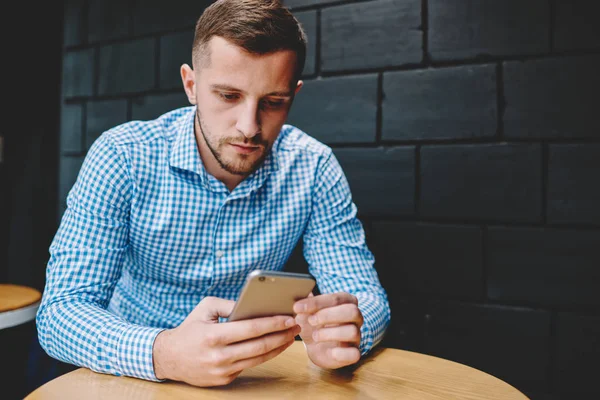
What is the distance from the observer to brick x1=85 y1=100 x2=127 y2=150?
2398mm

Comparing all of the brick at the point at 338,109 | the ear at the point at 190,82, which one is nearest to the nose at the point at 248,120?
the ear at the point at 190,82

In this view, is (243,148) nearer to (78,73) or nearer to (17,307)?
(17,307)

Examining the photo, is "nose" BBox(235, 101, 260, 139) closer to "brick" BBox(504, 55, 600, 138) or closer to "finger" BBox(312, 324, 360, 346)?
"finger" BBox(312, 324, 360, 346)

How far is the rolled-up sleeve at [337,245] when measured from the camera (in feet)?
4.31

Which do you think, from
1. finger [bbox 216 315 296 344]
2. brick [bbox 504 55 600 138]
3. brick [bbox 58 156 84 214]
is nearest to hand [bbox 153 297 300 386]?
finger [bbox 216 315 296 344]

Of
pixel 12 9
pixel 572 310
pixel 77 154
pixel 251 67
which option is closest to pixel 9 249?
pixel 77 154

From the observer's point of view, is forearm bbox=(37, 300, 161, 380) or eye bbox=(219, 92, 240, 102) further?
eye bbox=(219, 92, 240, 102)

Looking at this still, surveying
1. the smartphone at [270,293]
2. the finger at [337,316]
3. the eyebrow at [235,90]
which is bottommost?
the finger at [337,316]

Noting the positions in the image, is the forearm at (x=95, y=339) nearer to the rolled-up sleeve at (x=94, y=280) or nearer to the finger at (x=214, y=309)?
the rolled-up sleeve at (x=94, y=280)

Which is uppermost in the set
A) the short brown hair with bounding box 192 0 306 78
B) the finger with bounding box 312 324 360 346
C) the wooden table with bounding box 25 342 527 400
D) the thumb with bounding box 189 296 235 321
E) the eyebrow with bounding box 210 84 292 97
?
the short brown hair with bounding box 192 0 306 78

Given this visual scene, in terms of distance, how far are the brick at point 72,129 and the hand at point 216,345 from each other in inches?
77.6

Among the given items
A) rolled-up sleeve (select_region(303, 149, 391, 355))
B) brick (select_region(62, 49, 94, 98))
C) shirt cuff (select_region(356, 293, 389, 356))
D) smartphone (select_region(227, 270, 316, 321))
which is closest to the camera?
smartphone (select_region(227, 270, 316, 321))

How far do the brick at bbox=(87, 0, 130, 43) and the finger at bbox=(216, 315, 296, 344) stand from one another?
6.77 ft

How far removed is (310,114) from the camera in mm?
1898
